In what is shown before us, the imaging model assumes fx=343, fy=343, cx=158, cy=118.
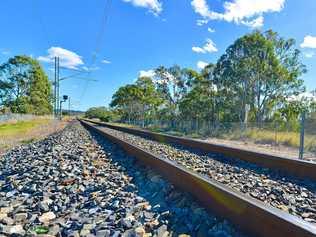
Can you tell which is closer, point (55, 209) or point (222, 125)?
point (55, 209)

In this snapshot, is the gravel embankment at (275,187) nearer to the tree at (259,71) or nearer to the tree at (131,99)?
the tree at (259,71)

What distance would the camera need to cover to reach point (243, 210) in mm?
3666

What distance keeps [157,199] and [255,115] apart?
1610 inches

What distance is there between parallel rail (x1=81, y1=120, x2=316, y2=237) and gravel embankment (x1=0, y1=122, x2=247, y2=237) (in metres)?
0.13

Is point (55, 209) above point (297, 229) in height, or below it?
below

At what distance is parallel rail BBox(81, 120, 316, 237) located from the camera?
300 cm

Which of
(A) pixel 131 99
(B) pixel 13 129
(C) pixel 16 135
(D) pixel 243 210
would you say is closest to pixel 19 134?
(C) pixel 16 135

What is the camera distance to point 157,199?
5.35 m

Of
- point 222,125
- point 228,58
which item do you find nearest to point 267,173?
point 222,125

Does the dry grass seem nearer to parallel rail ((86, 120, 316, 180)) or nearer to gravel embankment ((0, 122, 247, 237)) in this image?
gravel embankment ((0, 122, 247, 237))

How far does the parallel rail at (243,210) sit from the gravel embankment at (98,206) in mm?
129

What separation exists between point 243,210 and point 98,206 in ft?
7.50

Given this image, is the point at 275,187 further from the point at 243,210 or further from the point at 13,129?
the point at 13,129

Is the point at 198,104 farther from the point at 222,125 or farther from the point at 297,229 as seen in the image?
the point at 297,229
